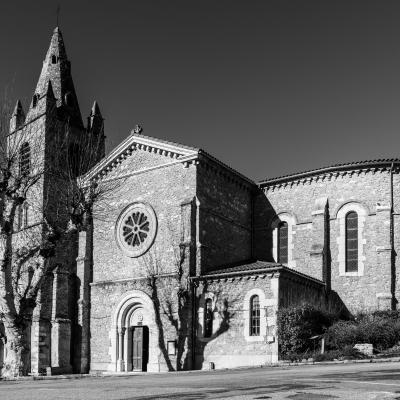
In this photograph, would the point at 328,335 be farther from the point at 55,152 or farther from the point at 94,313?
the point at 55,152

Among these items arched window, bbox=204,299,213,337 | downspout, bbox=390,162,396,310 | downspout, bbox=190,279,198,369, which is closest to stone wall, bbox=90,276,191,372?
downspout, bbox=190,279,198,369

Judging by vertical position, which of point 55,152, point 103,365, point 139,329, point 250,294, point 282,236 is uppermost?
point 55,152

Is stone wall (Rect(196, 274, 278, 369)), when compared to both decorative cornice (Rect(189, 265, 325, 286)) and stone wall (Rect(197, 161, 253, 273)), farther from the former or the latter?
stone wall (Rect(197, 161, 253, 273))

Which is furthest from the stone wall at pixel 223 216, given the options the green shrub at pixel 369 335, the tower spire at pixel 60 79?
the tower spire at pixel 60 79

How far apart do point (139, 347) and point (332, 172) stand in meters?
14.1

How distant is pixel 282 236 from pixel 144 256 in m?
7.91

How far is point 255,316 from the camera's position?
1136 inches

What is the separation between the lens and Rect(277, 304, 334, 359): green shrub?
1057 inches

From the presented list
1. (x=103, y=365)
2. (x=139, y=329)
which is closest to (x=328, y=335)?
(x=139, y=329)

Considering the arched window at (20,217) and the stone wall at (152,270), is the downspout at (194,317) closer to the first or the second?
the stone wall at (152,270)

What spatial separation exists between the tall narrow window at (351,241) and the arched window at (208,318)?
7814 millimetres

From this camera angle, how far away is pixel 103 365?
3381 cm

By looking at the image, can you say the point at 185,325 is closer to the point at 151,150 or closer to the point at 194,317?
the point at 194,317

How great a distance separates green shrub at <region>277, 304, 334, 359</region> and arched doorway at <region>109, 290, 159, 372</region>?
26.1ft
